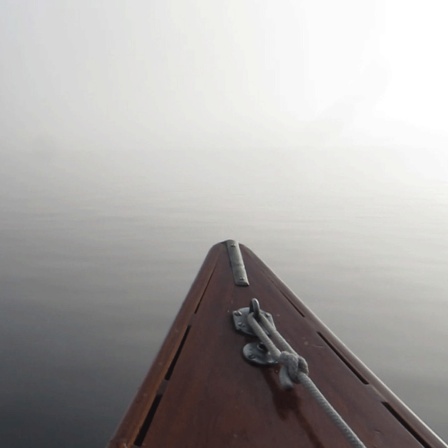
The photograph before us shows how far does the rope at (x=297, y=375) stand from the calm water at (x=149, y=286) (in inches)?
56.9

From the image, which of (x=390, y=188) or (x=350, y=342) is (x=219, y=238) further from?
(x=390, y=188)

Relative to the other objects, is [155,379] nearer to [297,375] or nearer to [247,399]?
[247,399]

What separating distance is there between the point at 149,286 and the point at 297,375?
11.9 ft

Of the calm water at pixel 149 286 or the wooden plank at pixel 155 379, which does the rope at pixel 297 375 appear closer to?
the wooden plank at pixel 155 379

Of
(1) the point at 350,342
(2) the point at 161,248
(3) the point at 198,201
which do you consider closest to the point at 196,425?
(1) the point at 350,342

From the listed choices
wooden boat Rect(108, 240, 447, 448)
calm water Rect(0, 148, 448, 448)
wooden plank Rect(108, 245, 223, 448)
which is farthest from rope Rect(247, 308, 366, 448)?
calm water Rect(0, 148, 448, 448)

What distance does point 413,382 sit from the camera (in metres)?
2.86

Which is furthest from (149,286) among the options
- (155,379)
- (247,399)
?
(247,399)

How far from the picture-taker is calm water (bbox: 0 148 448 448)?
8.27 ft

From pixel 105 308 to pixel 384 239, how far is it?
547 centimetres

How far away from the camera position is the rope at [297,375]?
87cm

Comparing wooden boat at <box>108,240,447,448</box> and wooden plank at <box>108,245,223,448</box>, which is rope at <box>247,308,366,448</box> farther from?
wooden plank at <box>108,245,223,448</box>

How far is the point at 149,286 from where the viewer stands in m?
4.52

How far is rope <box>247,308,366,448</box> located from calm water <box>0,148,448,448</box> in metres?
1.45
